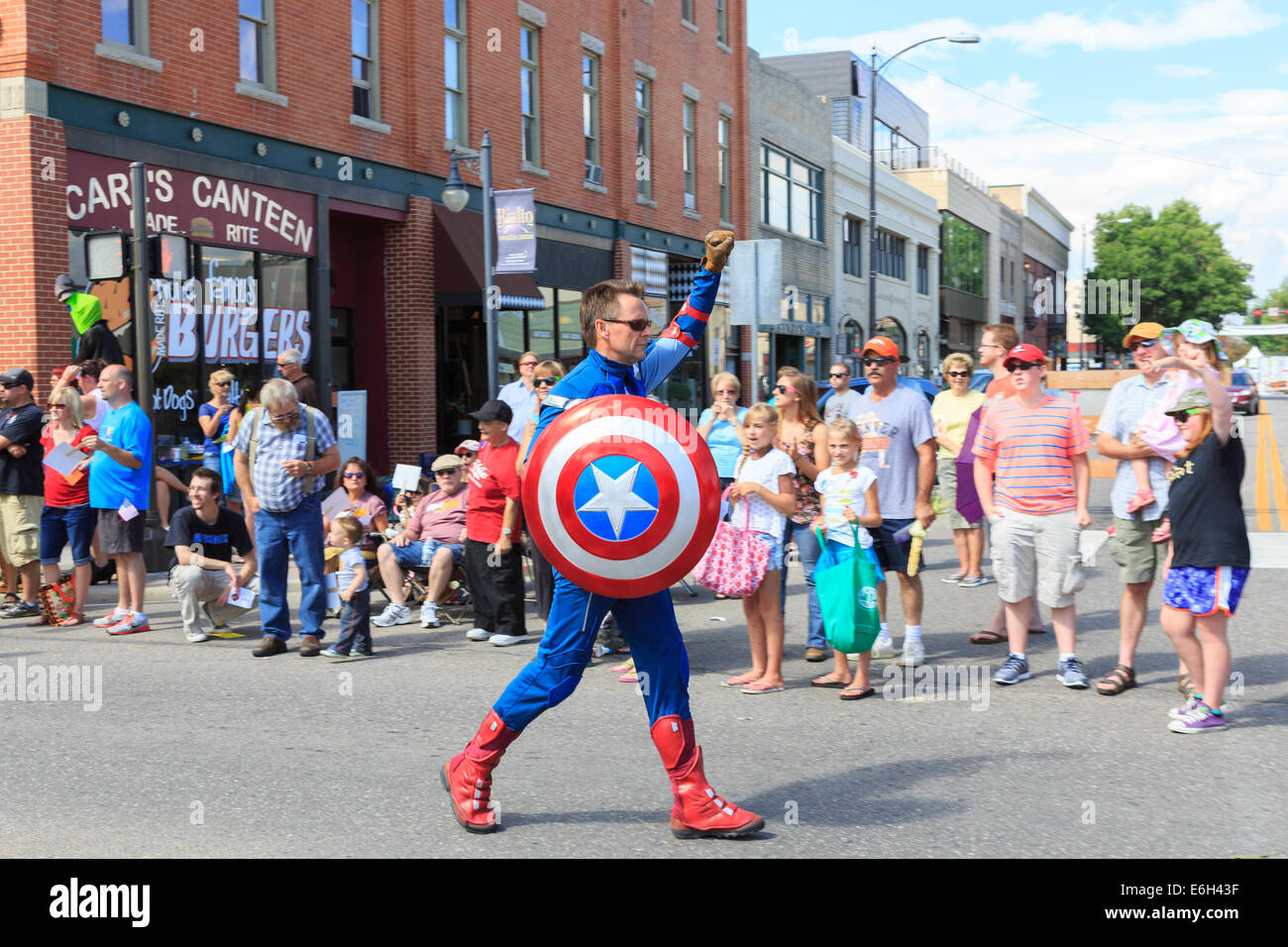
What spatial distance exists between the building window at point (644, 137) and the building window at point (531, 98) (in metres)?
4.15

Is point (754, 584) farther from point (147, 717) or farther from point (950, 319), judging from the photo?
point (950, 319)

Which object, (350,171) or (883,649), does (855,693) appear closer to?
(883,649)

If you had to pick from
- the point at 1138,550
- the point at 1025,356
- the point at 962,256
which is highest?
the point at 962,256

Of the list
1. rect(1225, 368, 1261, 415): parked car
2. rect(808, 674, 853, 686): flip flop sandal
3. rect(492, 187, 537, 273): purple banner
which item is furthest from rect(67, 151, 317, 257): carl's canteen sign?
rect(1225, 368, 1261, 415): parked car

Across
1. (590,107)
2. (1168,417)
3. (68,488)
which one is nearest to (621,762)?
(1168,417)

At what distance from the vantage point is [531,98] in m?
22.0

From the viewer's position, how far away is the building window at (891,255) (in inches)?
1795

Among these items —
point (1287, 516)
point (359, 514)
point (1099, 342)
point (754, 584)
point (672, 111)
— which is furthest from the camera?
point (1099, 342)

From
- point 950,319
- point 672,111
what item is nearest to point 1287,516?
point 672,111

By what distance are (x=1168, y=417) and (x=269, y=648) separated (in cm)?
564

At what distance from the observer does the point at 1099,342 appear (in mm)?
90062

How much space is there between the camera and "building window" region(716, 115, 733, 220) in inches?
1199

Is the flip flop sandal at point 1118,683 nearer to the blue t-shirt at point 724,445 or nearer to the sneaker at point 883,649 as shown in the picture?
the sneaker at point 883,649

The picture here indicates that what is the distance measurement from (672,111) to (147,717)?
2297 cm
